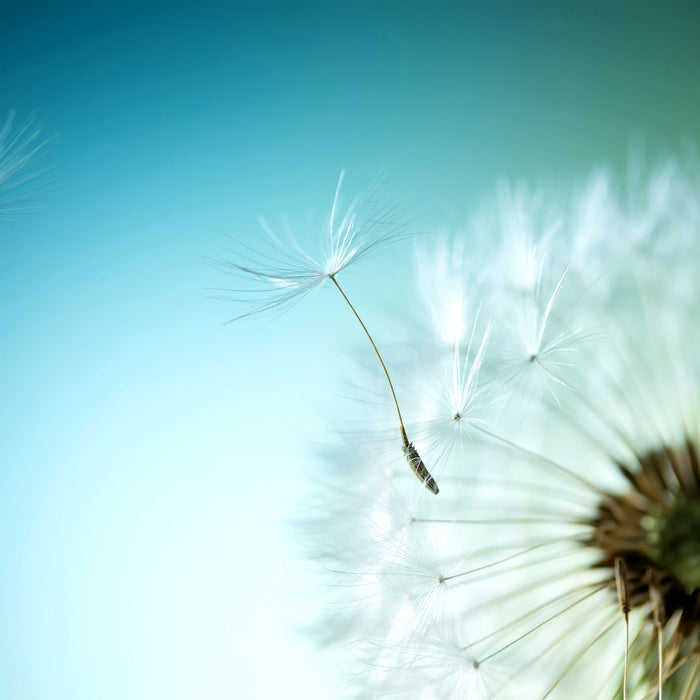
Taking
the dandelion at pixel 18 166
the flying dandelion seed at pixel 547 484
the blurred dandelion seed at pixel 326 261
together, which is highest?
the dandelion at pixel 18 166

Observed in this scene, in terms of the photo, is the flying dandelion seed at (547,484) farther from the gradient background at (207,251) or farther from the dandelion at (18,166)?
the dandelion at (18,166)

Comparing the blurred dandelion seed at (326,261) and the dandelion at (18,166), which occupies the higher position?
the dandelion at (18,166)

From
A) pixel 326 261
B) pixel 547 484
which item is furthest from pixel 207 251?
pixel 547 484

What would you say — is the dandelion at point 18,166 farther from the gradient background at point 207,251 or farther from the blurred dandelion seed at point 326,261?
the blurred dandelion seed at point 326,261

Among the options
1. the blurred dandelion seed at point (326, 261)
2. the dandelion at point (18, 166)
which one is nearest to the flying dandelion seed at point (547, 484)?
the blurred dandelion seed at point (326, 261)

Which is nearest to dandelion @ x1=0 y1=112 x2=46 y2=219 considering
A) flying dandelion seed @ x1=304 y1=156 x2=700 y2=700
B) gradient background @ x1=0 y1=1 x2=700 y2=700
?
gradient background @ x1=0 y1=1 x2=700 y2=700
